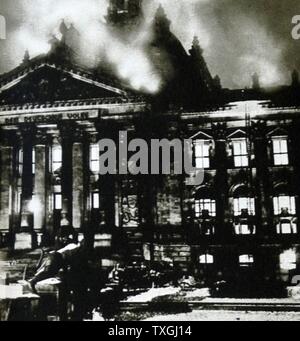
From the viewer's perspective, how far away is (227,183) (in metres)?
12.1

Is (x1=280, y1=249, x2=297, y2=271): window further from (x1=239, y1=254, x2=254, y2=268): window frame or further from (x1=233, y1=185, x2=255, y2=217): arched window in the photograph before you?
(x1=233, y1=185, x2=255, y2=217): arched window

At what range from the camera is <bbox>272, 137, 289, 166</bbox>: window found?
12.1 meters

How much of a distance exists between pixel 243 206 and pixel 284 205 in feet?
3.05

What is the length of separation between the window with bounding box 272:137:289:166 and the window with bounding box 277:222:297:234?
60.6 inches

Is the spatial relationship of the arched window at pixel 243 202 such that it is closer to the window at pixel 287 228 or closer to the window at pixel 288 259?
the window at pixel 287 228

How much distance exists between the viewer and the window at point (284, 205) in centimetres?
1145

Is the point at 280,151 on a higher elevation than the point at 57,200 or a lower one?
higher

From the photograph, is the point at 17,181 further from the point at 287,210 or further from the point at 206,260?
the point at 287,210

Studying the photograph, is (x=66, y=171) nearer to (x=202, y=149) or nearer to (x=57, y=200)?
(x=57, y=200)

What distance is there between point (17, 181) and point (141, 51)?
4.81 meters

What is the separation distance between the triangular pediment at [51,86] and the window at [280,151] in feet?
13.1

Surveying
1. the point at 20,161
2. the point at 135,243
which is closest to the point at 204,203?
the point at 135,243

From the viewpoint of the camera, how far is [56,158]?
1291 cm

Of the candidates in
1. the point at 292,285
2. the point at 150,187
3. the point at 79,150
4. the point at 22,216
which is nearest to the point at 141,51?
the point at 79,150
